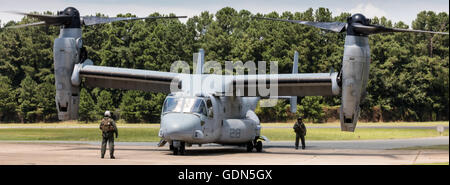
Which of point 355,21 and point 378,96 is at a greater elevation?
point 355,21

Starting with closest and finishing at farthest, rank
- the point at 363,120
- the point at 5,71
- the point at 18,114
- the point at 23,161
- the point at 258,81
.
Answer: the point at 23,161, the point at 258,81, the point at 363,120, the point at 18,114, the point at 5,71

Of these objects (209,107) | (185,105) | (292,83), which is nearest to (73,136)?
(209,107)

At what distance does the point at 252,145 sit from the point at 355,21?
7091 millimetres

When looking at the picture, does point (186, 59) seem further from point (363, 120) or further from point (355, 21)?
point (355, 21)

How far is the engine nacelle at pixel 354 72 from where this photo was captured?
67.1 ft

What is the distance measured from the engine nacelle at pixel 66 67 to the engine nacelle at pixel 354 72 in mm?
10166

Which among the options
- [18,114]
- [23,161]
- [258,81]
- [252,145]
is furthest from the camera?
[18,114]

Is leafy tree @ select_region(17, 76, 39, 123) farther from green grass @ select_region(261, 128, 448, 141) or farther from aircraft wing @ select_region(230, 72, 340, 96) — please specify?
aircraft wing @ select_region(230, 72, 340, 96)

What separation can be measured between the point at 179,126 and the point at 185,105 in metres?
1.17

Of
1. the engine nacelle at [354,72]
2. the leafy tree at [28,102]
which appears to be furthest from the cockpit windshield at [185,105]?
the leafy tree at [28,102]

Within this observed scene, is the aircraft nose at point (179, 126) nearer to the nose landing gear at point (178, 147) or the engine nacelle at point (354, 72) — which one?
the nose landing gear at point (178, 147)

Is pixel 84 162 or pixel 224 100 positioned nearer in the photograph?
pixel 84 162

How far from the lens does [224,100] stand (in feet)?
78.4

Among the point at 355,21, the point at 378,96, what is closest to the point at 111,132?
the point at 355,21
